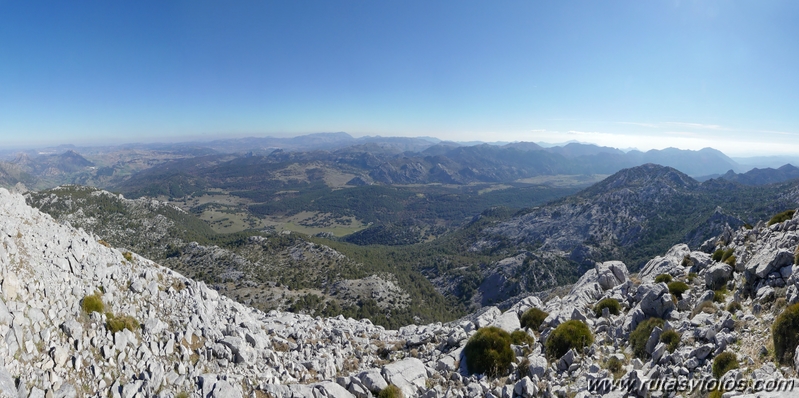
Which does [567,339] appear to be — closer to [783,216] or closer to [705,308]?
[705,308]

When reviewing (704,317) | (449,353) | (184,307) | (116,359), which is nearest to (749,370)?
(704,317)

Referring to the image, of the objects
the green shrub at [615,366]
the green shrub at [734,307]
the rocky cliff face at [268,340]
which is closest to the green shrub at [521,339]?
the rocky cliff face at [268,340]

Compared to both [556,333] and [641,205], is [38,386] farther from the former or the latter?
[641,205]

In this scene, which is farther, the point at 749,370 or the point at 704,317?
the point at 704,317

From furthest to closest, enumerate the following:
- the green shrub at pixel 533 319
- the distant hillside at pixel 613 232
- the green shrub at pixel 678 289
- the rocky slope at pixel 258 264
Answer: the distant hillside at pixel 613 232 < the rocky slope at pixel 258 264 < the green shrub at pixel 533 319 < the green shrub at pixel 678 289

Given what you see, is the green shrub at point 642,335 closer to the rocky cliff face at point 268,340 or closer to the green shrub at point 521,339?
the rocky cliff face at point 268,340

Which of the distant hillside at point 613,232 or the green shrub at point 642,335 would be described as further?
the distant hillside at point 613,232
